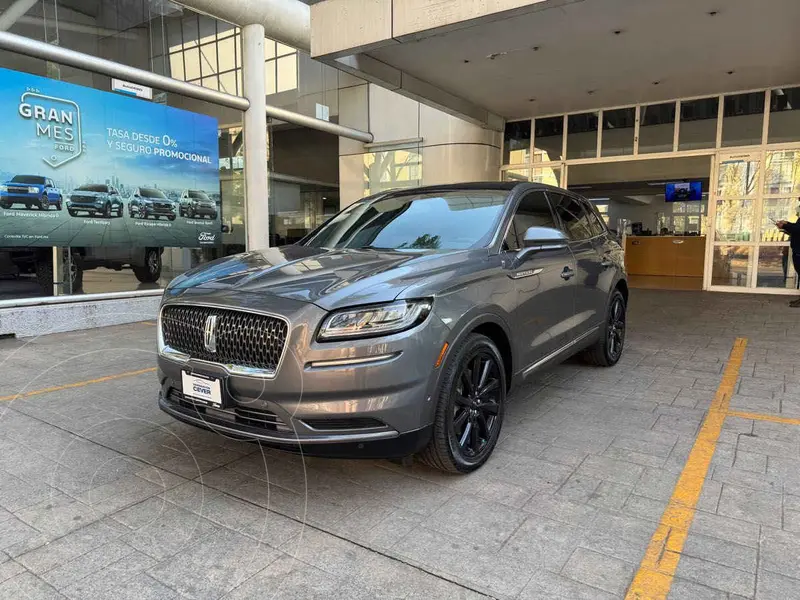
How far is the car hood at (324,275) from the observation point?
277 cm

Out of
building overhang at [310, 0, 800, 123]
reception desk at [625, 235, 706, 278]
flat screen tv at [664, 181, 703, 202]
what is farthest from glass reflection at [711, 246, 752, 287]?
flat screen tv at [664, 181, 703, 202]

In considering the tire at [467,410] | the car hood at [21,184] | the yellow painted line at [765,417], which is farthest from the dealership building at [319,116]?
the tire at [467,410]

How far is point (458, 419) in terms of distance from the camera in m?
3.11

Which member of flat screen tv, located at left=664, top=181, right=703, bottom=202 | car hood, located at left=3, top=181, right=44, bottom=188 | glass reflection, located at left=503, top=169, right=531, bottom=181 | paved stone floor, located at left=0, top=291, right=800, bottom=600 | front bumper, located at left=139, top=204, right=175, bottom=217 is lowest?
paved stone floor, located at left=0, top=291, right=800, bottom=600

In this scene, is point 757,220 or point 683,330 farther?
point 757,220

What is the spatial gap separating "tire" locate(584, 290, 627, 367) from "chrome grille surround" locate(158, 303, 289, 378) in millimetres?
3744

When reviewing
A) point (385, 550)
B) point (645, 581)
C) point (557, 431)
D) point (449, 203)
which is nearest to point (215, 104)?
point (449, 203)

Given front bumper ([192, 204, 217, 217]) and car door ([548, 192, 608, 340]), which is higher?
front bumper ([192, 204, 217, 217])

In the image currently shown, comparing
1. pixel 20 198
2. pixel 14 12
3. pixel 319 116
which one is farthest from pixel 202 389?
pixel 319 116

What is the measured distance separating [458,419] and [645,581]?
1.17 m

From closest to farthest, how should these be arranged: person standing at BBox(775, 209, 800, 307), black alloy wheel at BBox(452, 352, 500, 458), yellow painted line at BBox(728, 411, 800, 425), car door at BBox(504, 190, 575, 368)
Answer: black alloy wheel at BBox(452, 352, 500, 458), car door at BBox(504, 190, 575, 368), yellow painted line at BBox(728, 411, 800, 425), person standing at BBox(775, 209, 800, 307)

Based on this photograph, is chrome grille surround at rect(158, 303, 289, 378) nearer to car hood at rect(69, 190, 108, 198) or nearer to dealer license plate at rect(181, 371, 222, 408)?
dealer license plate at rect(181, 371, 222, 408)

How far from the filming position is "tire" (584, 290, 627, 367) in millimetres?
5551

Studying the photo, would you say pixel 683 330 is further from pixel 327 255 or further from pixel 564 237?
pixel 327 255
